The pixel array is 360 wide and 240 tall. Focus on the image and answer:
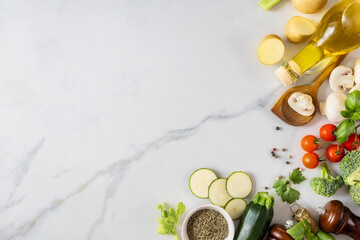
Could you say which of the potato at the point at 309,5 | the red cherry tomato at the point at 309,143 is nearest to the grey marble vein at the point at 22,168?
the red cherry tomato at the point at 309,143

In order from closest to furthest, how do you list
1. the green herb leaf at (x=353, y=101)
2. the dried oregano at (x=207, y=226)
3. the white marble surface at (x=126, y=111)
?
the green herb leaf at (x=353, y=101) → the dried oregano at (x=207, y=226) → the white marble surface at (x=126, y=111)

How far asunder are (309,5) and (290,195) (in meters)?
0.76

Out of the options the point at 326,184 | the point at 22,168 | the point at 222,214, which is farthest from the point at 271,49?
the point at 22,168

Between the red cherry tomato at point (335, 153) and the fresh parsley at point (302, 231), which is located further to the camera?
the red cherry tomato at point (335, 153)

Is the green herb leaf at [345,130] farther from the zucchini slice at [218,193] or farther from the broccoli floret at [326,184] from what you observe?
the zucchini slice at [218,193]

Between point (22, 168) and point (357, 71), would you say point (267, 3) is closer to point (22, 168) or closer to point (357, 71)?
point (357, 71)

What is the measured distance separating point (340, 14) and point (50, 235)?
1.48m

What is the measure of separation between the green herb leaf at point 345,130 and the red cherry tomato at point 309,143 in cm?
11

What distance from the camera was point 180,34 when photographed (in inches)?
65.6

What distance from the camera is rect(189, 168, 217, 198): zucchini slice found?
5.36 feet

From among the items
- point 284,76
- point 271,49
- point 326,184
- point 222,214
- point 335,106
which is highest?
point 271,49

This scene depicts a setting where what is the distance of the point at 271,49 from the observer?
1579 millimetres

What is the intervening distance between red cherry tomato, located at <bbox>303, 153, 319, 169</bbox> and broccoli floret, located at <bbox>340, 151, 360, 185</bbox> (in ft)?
0.32

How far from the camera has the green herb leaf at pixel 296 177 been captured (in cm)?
159
